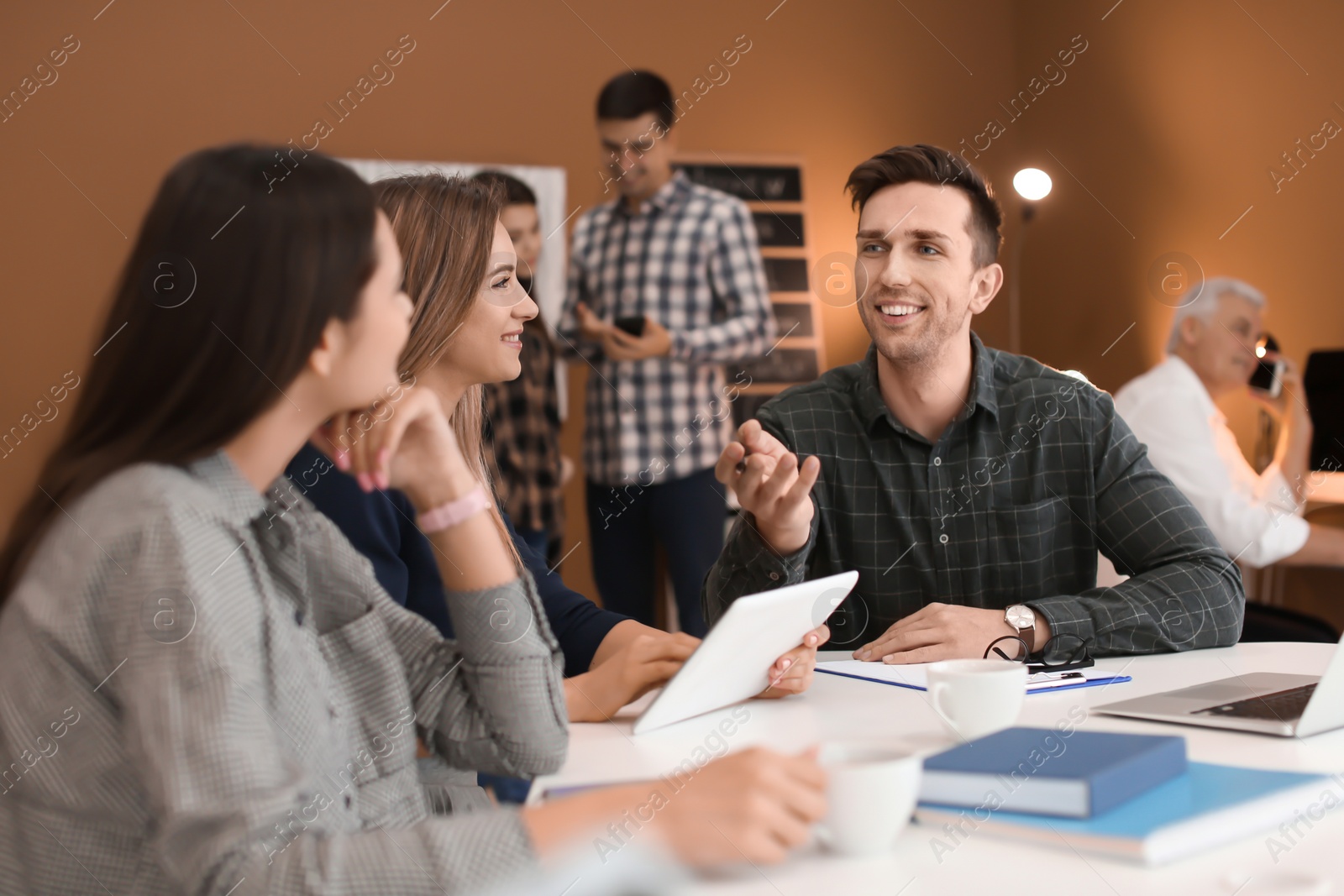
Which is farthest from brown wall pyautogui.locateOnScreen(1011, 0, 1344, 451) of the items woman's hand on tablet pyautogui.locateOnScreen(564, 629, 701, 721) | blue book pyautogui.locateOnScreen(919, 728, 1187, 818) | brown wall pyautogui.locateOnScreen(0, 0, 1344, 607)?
blue book pyautogui.locateOnScreen(919, 728, 1187, 818)

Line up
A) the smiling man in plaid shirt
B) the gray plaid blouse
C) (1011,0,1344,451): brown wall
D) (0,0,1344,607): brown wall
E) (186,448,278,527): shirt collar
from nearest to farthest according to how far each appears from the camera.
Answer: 1. the gray plaid blouse
2. (186,448,278,527): shirt collar
3. the smiling man in plaid shirt
4. (1011,0,1344,451): brown wall
5. (0,0,1344,607): brown wall

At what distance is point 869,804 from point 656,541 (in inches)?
98.4

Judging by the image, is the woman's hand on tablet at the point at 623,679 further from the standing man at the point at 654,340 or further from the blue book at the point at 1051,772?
the standing man at the point at 654,340

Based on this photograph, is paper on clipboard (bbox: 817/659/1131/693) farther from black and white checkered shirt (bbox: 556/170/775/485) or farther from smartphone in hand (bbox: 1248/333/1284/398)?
smartphone in hand (bbox: 1248/333/1284/398)

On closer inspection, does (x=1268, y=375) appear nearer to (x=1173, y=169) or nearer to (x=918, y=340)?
(x=1173, y=169)

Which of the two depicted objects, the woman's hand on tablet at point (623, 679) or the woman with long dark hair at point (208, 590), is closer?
the woman with long dark hair at point (208, 590)

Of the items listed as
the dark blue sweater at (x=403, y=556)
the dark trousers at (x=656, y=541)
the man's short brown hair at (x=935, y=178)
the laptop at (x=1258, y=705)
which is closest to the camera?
the laptop at (x=1258, y=705)

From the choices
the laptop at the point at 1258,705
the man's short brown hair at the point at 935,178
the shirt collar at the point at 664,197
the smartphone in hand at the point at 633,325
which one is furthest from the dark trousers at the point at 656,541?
the laptop at the point at 1258,705

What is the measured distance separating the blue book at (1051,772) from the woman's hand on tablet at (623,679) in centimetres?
43

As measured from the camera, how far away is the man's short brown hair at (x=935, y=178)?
191 cm

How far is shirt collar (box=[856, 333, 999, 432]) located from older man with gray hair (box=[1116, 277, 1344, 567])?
0.99 meters

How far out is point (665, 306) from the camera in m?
3.26

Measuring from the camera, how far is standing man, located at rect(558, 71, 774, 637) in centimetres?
306

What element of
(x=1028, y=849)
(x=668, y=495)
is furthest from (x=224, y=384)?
(x=668, y=495)
